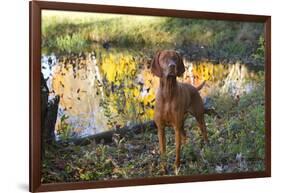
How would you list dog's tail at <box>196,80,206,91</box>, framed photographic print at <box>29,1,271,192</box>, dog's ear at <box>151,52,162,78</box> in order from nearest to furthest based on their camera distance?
framed photographic print at <box>29,1,271,192</box> → dog's ear at <box>151,52,162,78</box> → dog's tail at <box>196,80,206,91</box>

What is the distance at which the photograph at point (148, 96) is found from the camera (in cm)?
351

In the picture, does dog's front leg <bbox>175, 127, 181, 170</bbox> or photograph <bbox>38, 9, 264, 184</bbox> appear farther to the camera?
dog's front leg <bbox>175, 127, 181, 170</bbox>

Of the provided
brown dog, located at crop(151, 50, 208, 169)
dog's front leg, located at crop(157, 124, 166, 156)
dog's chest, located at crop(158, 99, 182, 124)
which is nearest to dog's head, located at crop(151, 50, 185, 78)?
brown dog, located at crop(151, 50, 208, 169)

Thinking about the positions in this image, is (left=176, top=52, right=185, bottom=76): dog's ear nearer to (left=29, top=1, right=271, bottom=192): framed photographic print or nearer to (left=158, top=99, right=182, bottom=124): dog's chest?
(left=29, top=1, right=271, bottom=192): framed photographic print

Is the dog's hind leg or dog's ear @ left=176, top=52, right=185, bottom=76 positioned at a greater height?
dog's ear @ left=176, top=52, right=185, bottom=76

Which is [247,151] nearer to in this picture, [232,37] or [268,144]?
[268,144]

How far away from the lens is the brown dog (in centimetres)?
374

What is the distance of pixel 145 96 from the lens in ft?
12.2

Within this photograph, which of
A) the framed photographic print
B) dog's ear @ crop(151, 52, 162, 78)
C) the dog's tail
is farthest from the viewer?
the dog's tail

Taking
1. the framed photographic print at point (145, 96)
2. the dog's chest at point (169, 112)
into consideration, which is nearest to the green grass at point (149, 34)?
the framed photographic print at point (145, 96)

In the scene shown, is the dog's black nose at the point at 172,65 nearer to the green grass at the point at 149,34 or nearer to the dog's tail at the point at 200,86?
the green grass at the point at 149,34

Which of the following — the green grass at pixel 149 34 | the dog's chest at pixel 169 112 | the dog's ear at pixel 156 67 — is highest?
the green grass at pixel 149 34

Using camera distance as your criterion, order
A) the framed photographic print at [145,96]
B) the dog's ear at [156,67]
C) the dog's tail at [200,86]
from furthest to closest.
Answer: the dog's tail at [200,86], the dog's ear at [156,67], the framed photographic print at [145,96]

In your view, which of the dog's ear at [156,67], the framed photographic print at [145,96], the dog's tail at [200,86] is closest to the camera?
the framed photographic print at [145,96]
